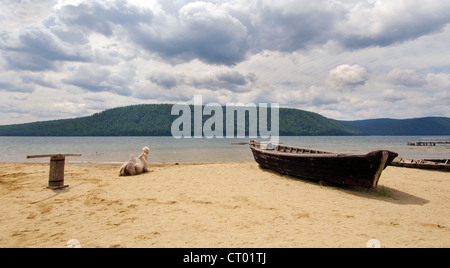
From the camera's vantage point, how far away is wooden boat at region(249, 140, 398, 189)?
7.86 meters

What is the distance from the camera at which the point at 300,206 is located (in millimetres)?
6562

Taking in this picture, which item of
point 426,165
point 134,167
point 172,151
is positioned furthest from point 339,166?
point 172,151

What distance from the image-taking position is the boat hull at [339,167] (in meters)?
7.86

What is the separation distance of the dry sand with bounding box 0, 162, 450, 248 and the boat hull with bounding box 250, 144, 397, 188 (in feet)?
1.36

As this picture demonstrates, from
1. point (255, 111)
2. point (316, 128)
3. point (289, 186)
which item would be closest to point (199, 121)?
point (255, 111)

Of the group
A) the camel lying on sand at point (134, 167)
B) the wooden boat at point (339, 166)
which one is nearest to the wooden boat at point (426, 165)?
the wooden boat at point (339, 166)

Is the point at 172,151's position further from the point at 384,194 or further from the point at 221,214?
the point at 221,214

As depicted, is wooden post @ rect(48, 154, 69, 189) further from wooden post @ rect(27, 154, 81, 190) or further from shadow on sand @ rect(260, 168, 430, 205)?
shadow on sand @ rect(260, 168, 430, 205)

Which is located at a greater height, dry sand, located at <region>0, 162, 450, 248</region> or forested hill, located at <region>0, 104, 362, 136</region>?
forested hill, located at <region>0, 104, 362, 136</region>

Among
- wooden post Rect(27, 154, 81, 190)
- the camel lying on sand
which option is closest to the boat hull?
the camel lying on sand

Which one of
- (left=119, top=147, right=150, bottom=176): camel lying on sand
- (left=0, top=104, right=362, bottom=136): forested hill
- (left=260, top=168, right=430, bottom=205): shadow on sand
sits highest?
(left=0, top=104, right=362, bottom=136): forested hill
